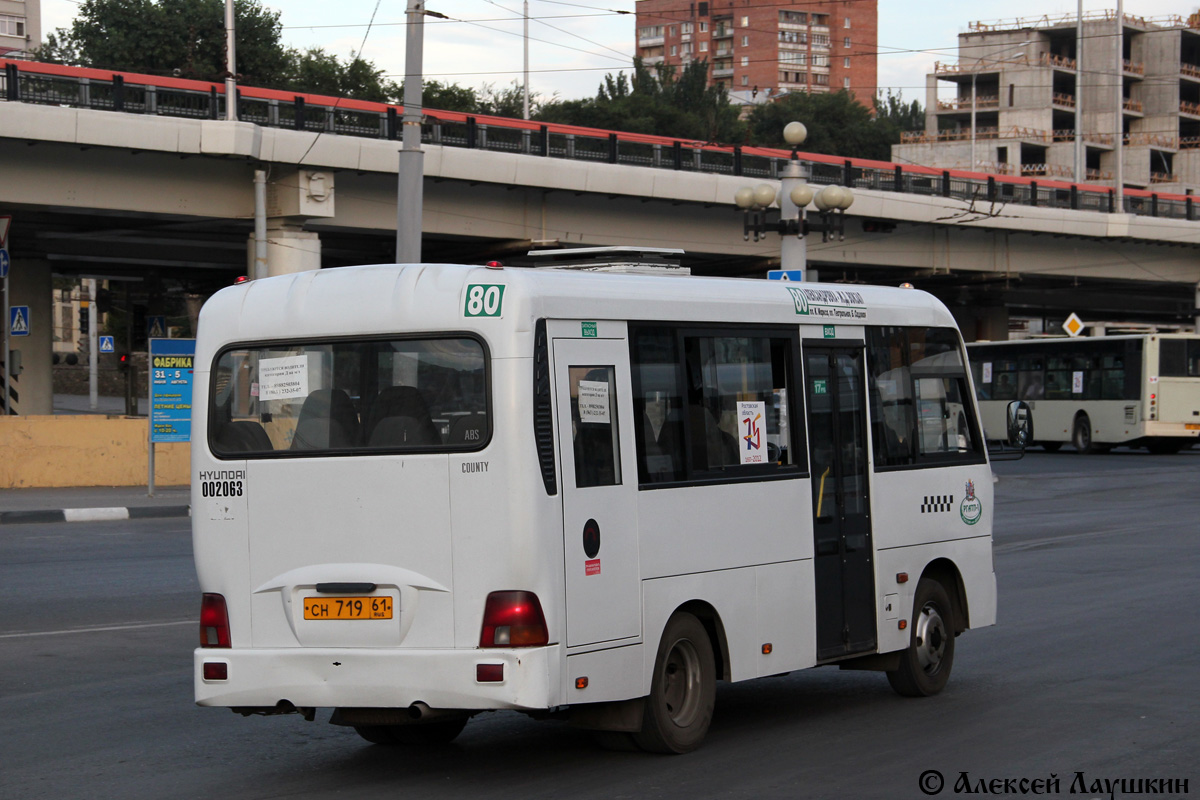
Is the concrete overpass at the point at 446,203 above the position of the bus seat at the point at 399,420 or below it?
above

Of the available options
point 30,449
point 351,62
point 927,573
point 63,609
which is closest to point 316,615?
point 927,573

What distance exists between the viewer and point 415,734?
7.37 m

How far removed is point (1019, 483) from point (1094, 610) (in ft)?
59.9

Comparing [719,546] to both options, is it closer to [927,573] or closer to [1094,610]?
[927,573]

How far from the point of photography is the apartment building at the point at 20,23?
109 meters

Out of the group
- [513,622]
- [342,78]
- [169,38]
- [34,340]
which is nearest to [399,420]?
[513,622]

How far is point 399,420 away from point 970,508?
4.32 m

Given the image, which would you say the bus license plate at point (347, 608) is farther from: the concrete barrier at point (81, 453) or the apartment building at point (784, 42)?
the apartment building at point (784, 42)

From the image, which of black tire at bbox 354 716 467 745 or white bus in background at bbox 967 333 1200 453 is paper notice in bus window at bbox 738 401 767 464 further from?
white bus in background at bbox 967 333 1200 453

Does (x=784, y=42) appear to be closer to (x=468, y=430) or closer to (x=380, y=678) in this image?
(x=468, y=430)

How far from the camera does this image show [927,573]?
8.92m

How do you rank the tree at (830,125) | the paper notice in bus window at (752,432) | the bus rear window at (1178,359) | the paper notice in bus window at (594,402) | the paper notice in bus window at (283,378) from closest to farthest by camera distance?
the paper notice in bus window at (594,402), the paper notice in bus window at (283,378), the paper notice in bus window at (752,432), the bus rear window at (1178,359), the tree at (830,125)

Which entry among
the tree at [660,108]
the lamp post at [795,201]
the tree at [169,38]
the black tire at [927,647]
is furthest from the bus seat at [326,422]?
the tree at [660,108]

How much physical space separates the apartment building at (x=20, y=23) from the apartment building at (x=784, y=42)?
6959 centimetres
